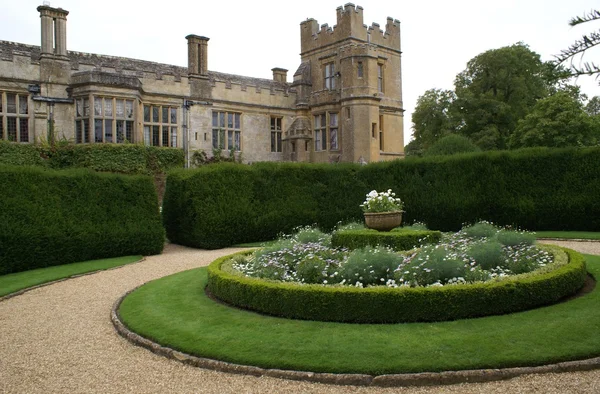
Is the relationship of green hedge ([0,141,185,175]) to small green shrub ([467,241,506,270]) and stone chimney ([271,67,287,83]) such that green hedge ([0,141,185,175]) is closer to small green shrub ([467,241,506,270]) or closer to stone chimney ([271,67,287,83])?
stone chimney ([271,67,287,83])

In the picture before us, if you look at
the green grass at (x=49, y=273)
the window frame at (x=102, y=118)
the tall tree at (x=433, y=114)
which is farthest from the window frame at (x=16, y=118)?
the tall tree at (x=433, y=114)

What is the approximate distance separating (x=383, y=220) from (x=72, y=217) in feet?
28.6

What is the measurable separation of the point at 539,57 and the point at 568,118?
10.1 metres

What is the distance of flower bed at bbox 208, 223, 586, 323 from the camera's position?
7.08 metres

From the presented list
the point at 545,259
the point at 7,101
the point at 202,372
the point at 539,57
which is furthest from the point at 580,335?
the point at 539,57

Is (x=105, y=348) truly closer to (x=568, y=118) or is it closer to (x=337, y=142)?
(x=337, y=142)

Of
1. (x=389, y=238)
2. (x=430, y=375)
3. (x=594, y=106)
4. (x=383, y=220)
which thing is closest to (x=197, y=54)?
(x=383, y=220)

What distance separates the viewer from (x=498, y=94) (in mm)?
37344

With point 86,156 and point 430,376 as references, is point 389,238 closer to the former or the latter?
point 430,376

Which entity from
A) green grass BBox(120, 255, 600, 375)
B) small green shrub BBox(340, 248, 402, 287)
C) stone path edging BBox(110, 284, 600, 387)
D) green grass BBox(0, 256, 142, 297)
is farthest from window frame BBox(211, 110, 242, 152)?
stone path edging BBox(110, 284, 600, 387)

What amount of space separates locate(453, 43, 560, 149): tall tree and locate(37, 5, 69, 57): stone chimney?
25.9 m

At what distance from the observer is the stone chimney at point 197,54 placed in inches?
1023

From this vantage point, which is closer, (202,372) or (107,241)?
(202,372)

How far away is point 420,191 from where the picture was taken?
1933 centimetres
